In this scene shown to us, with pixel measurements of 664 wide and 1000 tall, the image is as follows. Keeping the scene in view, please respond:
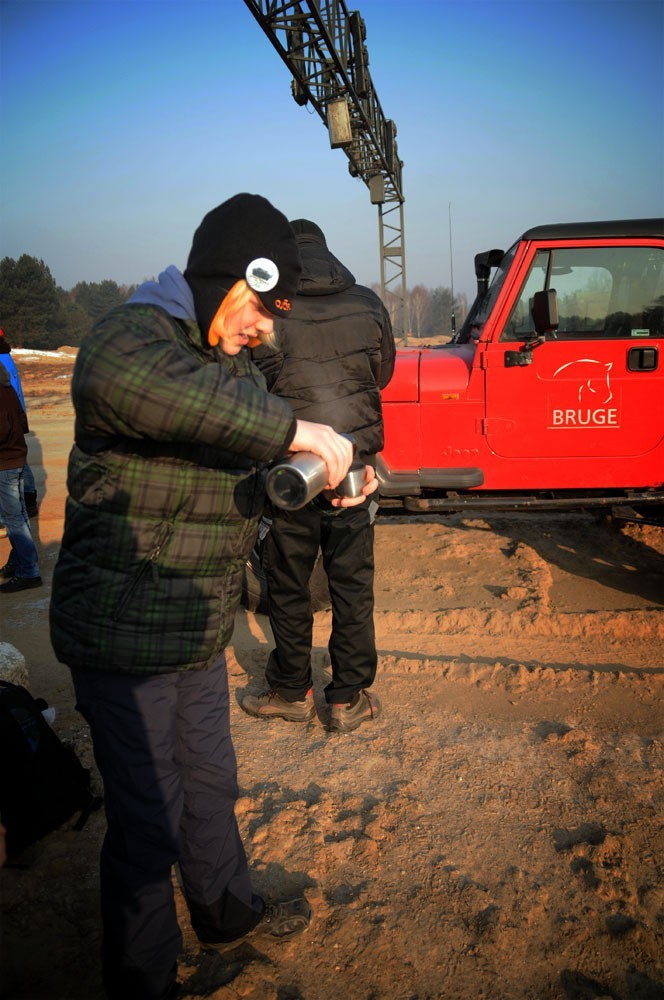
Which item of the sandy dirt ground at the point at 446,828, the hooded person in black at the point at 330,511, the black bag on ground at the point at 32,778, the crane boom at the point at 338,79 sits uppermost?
the crane boom at the point at 338,79

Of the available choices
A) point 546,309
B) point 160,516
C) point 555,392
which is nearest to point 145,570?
point 160,516

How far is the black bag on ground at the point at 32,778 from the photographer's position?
2393mm

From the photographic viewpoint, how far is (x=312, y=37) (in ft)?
31.1

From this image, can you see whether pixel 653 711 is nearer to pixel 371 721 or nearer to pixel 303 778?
pixel 371 721

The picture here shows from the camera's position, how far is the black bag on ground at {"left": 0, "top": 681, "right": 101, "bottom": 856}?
2.39m

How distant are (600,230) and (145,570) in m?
4.00

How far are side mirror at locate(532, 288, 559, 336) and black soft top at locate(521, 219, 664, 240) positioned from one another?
55 cm

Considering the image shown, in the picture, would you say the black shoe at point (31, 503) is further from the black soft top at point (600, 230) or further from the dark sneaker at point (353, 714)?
the black soft top at point (600, 230)

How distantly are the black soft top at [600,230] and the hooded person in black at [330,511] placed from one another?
1873 millimetres

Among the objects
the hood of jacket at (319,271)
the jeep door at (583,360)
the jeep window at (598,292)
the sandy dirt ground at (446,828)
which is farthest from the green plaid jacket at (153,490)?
the jeep window at (598,292)

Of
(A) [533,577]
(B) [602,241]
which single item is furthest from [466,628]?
(B) [602,241]

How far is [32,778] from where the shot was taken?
2439 millimetres

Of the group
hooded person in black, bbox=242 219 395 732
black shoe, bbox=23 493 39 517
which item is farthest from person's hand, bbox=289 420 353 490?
black shoe, bbox=23 493 39 517

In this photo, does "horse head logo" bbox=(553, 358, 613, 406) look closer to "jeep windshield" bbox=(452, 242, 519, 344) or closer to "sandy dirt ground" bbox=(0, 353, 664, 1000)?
"jeep windshield" bbox=(452, 242, 519, 344)
